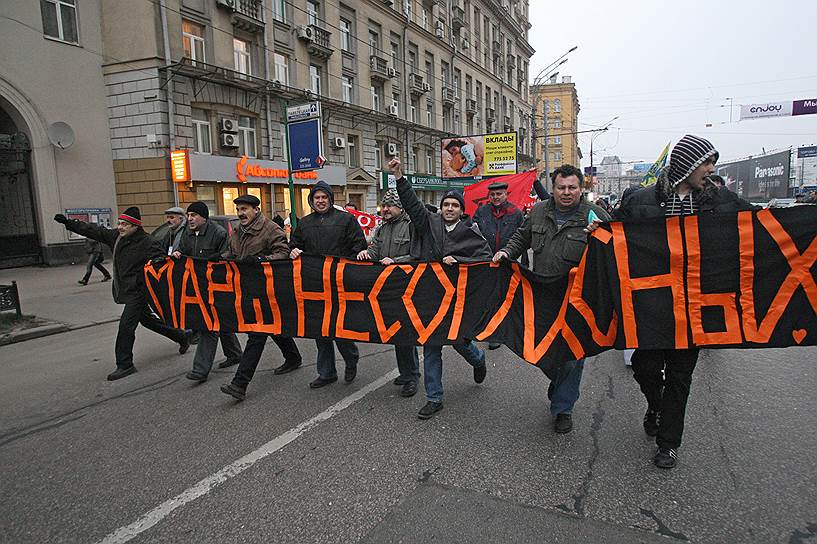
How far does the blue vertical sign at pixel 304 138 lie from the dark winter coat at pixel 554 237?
10372 millimetres

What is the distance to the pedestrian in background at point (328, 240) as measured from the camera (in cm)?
493

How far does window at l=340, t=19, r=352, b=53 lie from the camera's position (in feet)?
85.3

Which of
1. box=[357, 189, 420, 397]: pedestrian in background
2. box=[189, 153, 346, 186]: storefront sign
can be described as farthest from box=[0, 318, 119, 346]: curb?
box=[189, 153, 346, 186]: storefront sign

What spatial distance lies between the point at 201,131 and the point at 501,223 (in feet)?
51.0

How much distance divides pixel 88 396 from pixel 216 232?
2073 mm

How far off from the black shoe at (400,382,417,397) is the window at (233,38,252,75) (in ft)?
61.3

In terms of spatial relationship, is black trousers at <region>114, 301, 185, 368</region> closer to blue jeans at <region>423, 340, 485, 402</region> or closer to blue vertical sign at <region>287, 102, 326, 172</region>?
blue jeans at <region>423, 340, 485, 402</region>

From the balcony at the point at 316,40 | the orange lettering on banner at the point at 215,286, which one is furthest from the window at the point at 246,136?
the orange lettering on banner at the point at 215,286

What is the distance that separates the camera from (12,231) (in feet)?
53.5

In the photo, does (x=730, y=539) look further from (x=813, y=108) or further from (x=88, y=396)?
(x=813, y=108)

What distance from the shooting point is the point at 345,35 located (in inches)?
1039

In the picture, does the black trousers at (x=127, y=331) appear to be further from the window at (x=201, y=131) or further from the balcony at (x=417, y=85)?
the balcony at (x=417, y=85)

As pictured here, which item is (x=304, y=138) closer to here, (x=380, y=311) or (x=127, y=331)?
(x=127, y=331)

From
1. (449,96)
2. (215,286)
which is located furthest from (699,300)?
(449,96)
